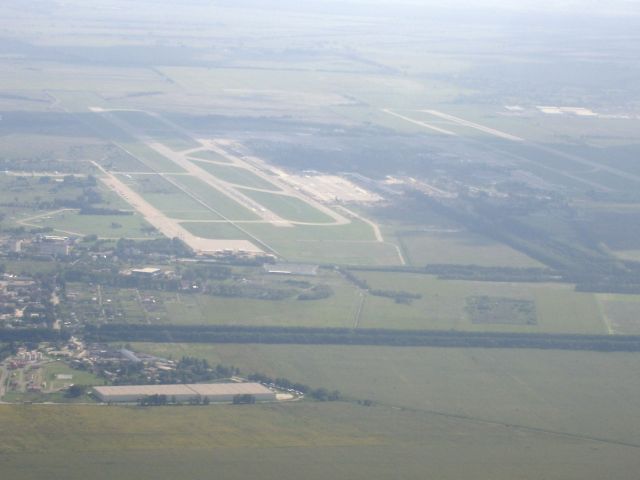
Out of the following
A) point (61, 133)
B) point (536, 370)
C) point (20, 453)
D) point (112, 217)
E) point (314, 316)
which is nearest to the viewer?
point (20, 453)

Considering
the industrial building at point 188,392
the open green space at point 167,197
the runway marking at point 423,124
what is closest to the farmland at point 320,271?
the open green space at point 167,197

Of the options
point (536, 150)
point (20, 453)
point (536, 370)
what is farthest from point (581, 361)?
point (536, 150)

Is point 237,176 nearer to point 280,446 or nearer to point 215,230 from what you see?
point 215,230

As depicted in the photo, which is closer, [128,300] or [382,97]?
[128,300]

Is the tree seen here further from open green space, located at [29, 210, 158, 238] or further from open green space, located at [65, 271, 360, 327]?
open green space, located at [29, 210, 158, 238]

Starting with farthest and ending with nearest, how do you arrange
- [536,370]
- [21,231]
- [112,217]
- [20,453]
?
[112,217]
[21,231]
[536,370]
[20,453]

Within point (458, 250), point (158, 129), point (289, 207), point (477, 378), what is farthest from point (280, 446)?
point (158, 129)

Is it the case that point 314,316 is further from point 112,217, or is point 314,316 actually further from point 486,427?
point 112,217
